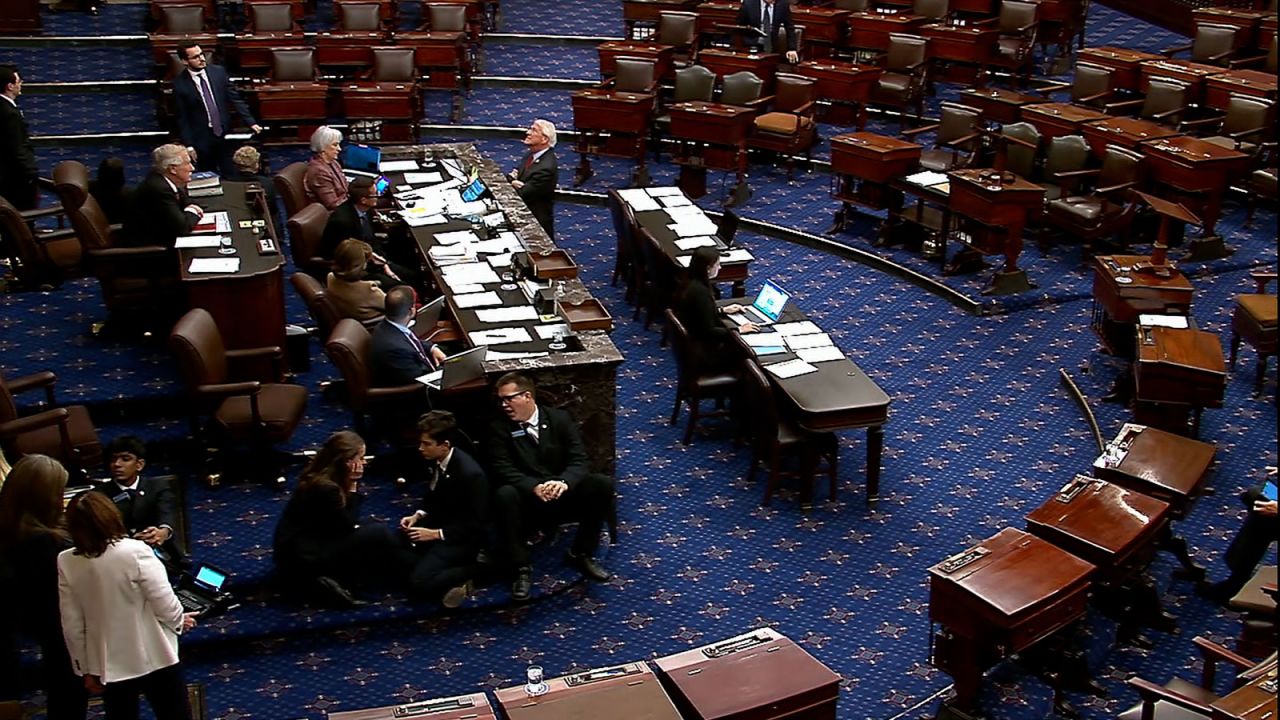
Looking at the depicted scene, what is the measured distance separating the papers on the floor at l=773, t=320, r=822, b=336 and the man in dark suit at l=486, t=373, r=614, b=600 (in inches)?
78.4

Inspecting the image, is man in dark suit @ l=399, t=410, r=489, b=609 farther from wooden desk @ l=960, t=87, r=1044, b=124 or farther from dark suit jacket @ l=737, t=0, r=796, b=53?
dark suit jacket @ l=737, t=0, r=796, b=53

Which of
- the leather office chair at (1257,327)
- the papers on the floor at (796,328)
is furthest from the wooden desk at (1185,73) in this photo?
the papers on the floor at (796,328)

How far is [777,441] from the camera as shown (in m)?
7.96

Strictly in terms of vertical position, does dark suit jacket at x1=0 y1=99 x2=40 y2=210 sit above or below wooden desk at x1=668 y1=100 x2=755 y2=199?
above

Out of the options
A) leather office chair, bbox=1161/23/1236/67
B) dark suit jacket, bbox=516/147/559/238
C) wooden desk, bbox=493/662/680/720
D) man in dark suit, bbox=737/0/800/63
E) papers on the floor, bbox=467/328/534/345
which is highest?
man in dark suit, bbox=737/0/800/63

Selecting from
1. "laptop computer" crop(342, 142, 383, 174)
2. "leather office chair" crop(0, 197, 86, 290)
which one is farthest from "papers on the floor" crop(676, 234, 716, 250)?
"leather office chair" crop(0, 197, 86, 290)

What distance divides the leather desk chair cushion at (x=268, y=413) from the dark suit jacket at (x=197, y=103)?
399cm

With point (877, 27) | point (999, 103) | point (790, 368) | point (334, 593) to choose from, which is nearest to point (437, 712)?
point (334, 593)

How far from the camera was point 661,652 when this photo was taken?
6.84m

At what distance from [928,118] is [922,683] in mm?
8648

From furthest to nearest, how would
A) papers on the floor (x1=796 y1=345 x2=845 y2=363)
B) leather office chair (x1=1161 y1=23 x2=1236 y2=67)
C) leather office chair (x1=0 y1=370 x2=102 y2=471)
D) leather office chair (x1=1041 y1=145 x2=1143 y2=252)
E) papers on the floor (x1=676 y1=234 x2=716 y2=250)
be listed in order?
leather office chair (x1=1161 y1=23 x2=1236 y2=67) < leather office chair (x1=1041 y1=145 x2=1143 y2=252) < papers on the floor (x1=676 y1=234 x2=716 y2=250) < papers on the floor (x1=796 y1=345 x2=845 y2=363) < leather office chair (x1=0 y1=370 x2=102 y2=471)

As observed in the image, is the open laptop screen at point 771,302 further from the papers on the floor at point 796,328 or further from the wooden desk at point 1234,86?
the wooden desk at point 1234,86

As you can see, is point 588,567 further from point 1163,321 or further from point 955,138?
point 955,138

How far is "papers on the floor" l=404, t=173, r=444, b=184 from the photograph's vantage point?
1078cm
